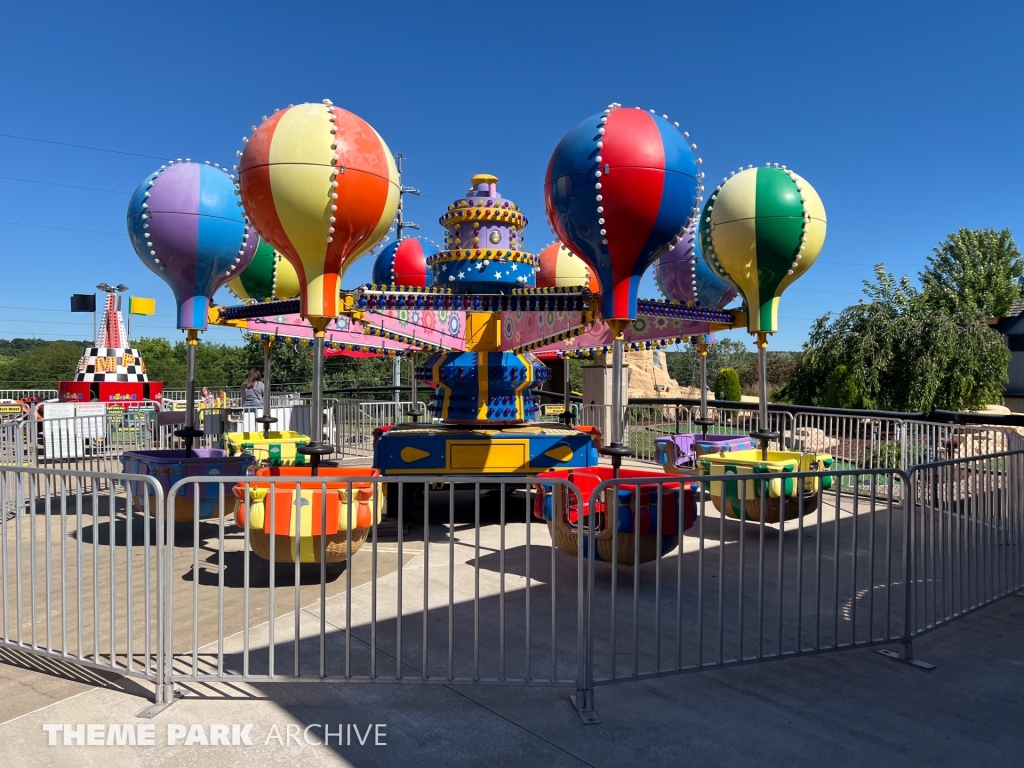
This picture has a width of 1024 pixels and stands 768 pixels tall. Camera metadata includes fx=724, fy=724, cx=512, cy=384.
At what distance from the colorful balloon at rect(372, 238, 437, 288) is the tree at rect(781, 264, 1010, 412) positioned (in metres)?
12.4

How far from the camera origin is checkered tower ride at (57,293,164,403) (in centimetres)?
1795

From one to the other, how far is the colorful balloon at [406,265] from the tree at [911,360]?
40.8 ft

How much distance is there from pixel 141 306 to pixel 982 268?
125ft

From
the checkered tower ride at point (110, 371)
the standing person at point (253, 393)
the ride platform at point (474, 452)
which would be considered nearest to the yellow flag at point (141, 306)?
the checkered tower ride at point (110, 371)

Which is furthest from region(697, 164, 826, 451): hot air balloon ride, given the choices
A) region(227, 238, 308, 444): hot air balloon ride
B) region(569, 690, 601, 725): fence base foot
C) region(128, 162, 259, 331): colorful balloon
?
region(227, 238, 308, 444): hot air balloon ride

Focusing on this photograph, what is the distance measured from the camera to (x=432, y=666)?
12.8 feet

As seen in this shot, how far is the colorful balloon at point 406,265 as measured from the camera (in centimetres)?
976

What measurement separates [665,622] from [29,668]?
145 inches

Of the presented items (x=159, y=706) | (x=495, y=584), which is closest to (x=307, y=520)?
(x=495, y=584)

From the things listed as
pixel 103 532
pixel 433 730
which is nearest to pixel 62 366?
pixel 103 532

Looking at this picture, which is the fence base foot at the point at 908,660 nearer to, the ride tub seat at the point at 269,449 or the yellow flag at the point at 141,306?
the ride tub seat at the point at 269,449

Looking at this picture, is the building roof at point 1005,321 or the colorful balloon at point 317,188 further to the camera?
the building roof at point 1005,321

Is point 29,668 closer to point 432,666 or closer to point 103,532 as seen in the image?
point 432,666

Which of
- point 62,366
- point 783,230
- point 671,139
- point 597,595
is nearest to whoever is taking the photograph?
point 597,595
